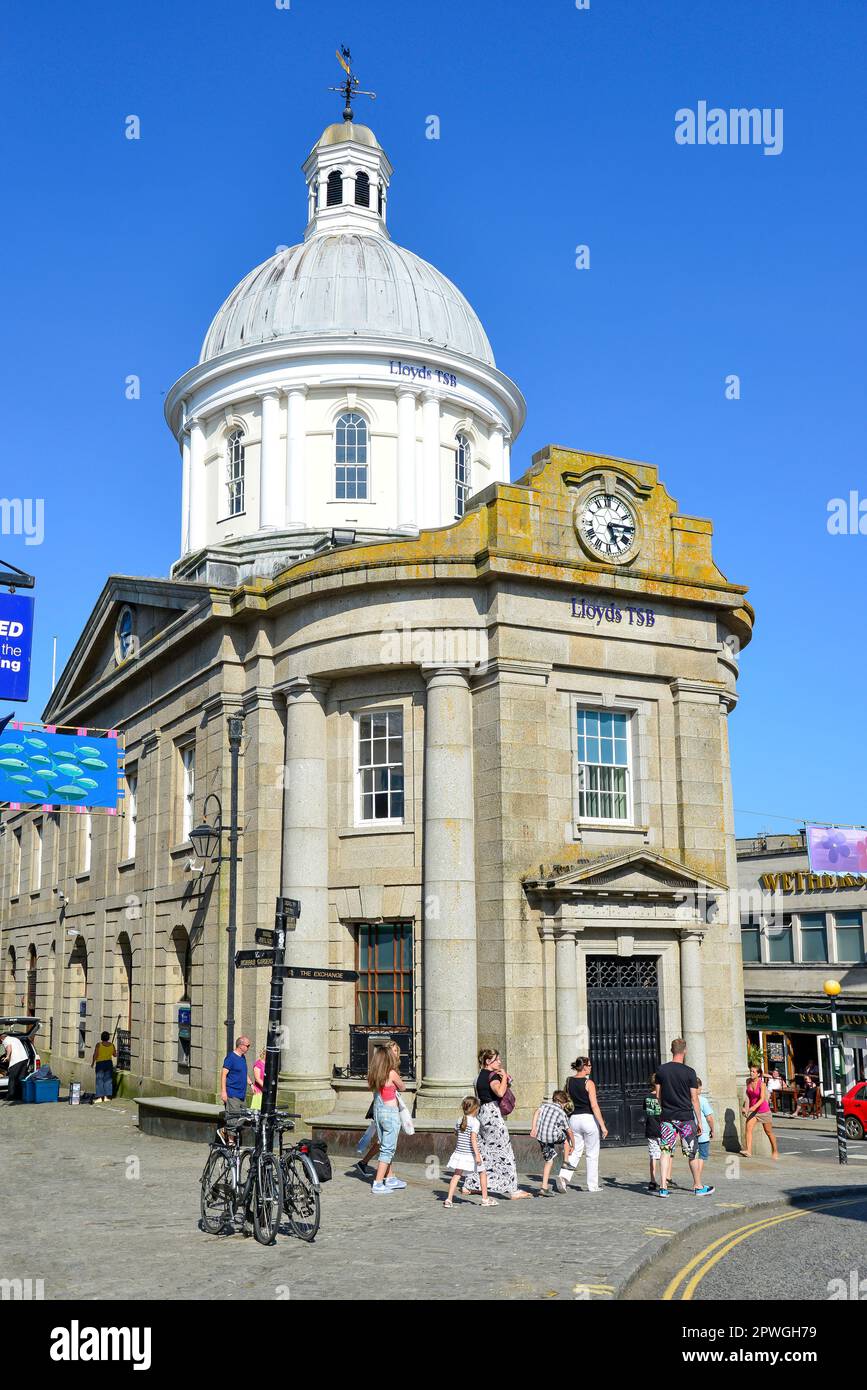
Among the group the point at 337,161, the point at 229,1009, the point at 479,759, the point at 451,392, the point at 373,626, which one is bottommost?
the point at 229,1009

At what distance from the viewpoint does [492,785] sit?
21.4 metres

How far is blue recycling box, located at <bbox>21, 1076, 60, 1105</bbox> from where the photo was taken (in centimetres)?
3138

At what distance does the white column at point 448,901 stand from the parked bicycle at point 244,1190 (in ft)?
23.0

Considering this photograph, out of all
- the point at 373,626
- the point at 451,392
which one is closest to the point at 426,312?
the point at 451,392

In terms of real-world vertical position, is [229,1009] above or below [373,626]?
below

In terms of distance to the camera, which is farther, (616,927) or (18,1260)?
(616,927)

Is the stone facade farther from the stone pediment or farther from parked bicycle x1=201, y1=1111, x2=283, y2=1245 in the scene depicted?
parked bicycle x1=201, y1=1111, x2=283, y2=1245

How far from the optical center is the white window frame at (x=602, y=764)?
878 inches

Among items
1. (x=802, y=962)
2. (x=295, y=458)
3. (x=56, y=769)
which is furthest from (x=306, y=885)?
(x=802, y=962)

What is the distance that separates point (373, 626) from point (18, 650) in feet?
21.4

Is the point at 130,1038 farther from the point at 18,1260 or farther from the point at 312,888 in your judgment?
the point at 18,1260

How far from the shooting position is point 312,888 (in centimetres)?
2277
